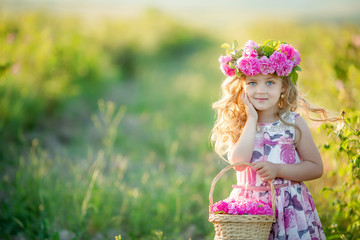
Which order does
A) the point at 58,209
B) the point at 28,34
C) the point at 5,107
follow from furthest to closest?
the point at 28,34 → the point at 5,107 → the point at 58,209

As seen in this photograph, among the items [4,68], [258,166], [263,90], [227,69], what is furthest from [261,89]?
[4,68]

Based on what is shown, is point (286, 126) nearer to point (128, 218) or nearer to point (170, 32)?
point (128, 218)

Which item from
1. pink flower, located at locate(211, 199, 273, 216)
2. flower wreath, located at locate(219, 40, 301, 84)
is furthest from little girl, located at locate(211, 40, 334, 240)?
pink flower, located at locate(211, 199, 273, 216)

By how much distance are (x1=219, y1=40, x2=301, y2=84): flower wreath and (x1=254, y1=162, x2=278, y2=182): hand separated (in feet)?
1.65

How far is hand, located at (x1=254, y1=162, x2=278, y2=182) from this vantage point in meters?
2.07

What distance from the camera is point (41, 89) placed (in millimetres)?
5621

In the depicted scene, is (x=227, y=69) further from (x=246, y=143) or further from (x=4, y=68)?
(x=4, y=68)

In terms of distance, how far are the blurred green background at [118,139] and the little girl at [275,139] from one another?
0.83 feet

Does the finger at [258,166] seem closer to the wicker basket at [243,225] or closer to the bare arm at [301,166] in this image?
the bare arm at [301,166]

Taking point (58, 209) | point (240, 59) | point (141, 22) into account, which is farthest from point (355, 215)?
point (141, 22)

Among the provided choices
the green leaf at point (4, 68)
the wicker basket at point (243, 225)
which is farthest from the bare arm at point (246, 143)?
the green leaf at point (4, 68)

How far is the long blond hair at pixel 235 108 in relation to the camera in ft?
7.63

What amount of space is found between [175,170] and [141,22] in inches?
457

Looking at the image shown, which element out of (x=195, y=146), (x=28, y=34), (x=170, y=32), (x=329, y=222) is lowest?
(x=329, y=222)
